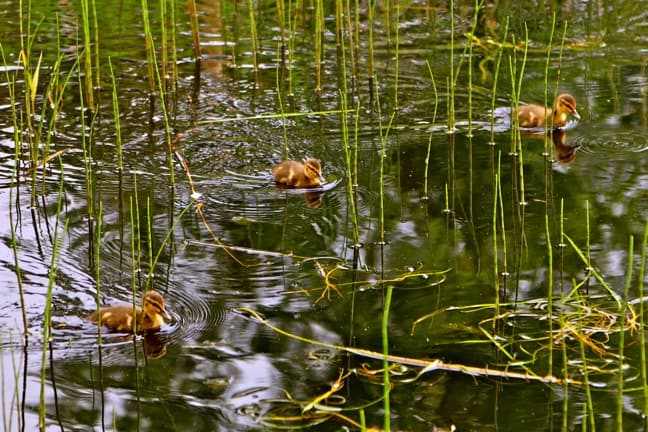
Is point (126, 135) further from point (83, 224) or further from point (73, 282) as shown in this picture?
point (73, 282)

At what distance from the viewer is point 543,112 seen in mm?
6574

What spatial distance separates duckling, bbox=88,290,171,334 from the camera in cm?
396

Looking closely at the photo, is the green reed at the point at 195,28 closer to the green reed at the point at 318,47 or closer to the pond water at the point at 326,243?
the pond water at the point at 326,243

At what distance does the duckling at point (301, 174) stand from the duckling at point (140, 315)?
169 cm

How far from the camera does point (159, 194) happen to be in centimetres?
545

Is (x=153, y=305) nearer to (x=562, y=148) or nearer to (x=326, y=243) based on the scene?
(x=326, y=243)

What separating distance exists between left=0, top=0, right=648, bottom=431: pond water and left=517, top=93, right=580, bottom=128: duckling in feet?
0.39

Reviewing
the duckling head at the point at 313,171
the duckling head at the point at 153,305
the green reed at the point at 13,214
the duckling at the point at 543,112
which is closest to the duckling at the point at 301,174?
the duckling head at the point at 313,171

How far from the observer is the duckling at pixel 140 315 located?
3.96m

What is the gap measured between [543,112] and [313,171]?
5.77ft

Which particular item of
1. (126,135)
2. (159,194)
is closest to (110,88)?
(126,135)

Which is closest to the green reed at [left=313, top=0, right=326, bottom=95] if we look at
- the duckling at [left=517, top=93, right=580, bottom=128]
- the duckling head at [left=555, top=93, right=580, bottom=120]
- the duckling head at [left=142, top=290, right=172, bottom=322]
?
the duckling at [left=517, top=93, right=580, bottom=128]

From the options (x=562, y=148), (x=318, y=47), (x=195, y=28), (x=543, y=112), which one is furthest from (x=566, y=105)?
(x=195, y=28)

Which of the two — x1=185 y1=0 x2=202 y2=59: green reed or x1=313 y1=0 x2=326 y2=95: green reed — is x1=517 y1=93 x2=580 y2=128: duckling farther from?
x1=185 y1=0 x2=202 y2=59: green reed
